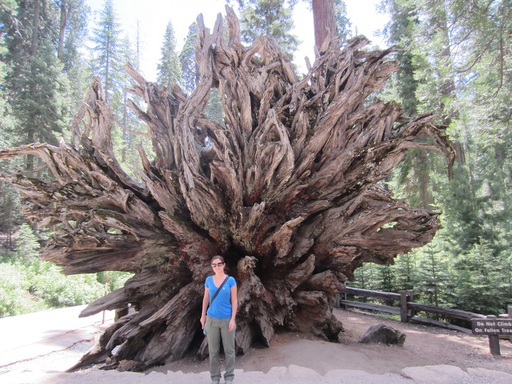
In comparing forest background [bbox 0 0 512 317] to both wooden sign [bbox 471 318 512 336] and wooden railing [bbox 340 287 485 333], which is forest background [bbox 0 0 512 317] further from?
wooden sign [bbox 471 318 512 336]

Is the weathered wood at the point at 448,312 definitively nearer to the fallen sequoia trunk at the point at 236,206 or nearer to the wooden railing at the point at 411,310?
the wooden railing at the point at 411,310

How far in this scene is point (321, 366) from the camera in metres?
4.57

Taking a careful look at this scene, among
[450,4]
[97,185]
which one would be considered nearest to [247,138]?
[97,185]

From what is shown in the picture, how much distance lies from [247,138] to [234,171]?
1.07m

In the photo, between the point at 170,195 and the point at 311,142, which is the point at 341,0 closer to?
the point at 311,142

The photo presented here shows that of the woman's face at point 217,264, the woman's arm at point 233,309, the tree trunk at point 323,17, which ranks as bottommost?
the woman's arm at point 233,309

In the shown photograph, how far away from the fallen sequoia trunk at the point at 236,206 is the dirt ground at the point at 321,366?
15.9 inches

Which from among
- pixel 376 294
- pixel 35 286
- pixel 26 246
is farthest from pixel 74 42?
pixel 376 294

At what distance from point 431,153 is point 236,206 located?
36.5ft

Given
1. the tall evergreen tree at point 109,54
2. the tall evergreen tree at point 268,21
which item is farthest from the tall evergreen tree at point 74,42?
the tall evergreen tree at point 268,21

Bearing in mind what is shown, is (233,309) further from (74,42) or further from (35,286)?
(74,42)

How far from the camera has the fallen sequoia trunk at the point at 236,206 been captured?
18.1 ft

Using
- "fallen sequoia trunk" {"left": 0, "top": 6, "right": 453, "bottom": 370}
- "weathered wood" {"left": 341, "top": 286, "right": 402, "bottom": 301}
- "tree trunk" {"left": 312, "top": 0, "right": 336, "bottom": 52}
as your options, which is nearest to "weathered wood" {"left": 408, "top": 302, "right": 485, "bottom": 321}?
"weathered wood" {"left": 341, "top": 286, "right": 402, "bottom": 301}

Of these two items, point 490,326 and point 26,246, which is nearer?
point 490,326
